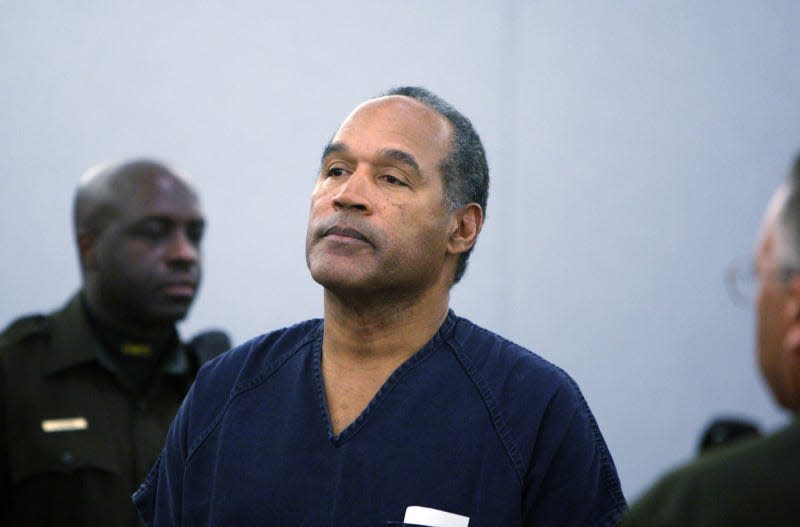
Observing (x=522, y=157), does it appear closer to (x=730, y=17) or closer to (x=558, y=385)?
(x=730, y=17)

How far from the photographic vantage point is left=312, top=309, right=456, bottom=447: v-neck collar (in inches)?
65.5

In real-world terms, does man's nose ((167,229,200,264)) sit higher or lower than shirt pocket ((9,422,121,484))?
higher

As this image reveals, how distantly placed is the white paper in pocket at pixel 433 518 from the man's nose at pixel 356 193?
1.79 ft

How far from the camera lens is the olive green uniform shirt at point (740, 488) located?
2.93ft

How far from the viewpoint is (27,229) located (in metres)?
3.58

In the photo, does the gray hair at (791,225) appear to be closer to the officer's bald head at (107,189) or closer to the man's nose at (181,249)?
the man's nose at (181,249)

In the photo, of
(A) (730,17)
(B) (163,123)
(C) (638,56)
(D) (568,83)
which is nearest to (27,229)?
(B) (163,123)

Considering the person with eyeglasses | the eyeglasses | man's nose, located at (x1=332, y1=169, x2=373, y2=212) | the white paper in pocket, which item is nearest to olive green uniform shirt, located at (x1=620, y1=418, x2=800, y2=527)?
the person with eyeglasses

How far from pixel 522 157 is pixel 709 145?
746 mm

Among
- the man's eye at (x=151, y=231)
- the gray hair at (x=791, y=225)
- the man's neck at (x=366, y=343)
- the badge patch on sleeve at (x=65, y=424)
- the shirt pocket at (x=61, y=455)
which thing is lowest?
the shirt pocket at (x=61, y=455)

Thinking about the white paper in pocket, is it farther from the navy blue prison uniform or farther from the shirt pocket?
the shirt pocket

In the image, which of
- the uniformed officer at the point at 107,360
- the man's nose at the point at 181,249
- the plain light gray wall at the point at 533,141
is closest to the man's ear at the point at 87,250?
the uniformed officer at the point at 107,360

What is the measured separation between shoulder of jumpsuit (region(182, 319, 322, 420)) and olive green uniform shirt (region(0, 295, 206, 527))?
0.85m

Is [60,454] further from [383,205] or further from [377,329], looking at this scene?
[383,205]
